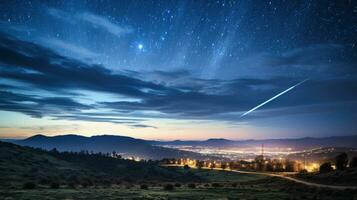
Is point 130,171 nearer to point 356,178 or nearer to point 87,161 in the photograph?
point 87,161

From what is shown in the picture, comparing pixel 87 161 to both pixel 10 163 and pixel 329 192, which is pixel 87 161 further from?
pixel 329 192

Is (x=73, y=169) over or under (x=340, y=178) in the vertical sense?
under

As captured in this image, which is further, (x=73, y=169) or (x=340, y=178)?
(x=73, y=169)

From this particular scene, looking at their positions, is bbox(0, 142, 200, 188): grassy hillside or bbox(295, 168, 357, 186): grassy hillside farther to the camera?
bbox(0, 142, 200, 188): grassy hillside

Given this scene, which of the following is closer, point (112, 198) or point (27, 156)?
point (112, 198)

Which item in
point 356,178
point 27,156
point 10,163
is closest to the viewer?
point 356,178

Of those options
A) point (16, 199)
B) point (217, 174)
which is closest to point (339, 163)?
point (217, 174)

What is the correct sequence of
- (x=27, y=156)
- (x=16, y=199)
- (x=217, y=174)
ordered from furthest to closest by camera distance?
1. (x=217, y=174)
2. (x=27, y=156)
3. (x=16, y=199)

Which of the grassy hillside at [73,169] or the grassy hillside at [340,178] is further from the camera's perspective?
the grassy hillside at [73,169]

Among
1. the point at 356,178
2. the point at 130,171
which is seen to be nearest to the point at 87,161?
the point at 130,171
